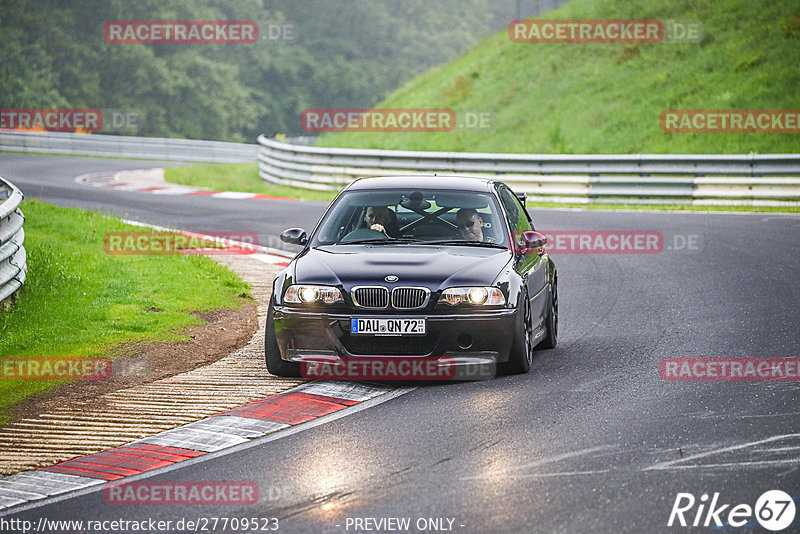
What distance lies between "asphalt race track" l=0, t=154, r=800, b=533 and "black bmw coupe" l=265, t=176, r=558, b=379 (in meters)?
0.31

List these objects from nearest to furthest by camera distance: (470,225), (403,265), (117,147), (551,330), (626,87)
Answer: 1. (403,265)
2. (470,225)
3. (551,330)
4. (626,87)
5. (117,147)

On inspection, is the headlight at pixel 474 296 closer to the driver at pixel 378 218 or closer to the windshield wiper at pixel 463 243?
the windshield wiper at pixel 463 243

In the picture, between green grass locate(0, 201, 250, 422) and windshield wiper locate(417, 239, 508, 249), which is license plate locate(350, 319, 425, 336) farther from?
green grass locate(0, 201, 250, 422)

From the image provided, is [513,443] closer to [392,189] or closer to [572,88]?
[392,189]

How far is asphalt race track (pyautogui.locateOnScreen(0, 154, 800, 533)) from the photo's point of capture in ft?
19.8

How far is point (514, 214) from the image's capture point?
10773 millimetres

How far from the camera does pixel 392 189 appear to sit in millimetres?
10391

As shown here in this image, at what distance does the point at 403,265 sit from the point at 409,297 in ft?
1.16

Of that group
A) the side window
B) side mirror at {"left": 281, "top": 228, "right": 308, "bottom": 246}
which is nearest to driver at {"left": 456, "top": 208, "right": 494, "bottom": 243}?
the side window

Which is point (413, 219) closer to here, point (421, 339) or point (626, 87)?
point (421, 339)

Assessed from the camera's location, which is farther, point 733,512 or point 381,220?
point 381,220

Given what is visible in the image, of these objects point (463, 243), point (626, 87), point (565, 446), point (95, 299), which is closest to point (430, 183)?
point (463, 243)

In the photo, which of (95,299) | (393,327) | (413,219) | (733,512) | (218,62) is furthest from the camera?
(218,62)

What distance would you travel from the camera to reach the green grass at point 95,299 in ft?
34.1
